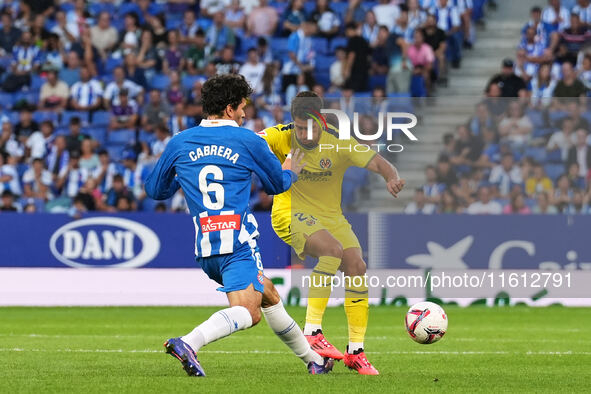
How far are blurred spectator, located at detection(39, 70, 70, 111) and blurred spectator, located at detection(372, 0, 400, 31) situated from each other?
6.04 meters

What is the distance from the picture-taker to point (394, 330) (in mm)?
13969

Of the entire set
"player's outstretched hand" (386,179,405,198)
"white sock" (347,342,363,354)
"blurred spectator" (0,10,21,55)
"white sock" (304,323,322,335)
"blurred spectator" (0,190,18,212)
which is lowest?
"blurred spectator" (0,190,18,212)

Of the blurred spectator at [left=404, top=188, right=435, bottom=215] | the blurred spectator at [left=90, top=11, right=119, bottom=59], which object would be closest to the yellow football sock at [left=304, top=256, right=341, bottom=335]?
the blurred spectator at [left=404, top=188, right=435, bottom=215]

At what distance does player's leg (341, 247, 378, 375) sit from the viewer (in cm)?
920

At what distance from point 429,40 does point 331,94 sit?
7.39 feet

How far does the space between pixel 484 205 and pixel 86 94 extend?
851 cm

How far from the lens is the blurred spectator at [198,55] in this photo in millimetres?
22578

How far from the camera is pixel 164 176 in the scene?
817 cm

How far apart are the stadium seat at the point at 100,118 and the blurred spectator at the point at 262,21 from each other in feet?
10.7

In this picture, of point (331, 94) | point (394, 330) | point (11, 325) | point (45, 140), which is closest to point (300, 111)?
point (394, 330)

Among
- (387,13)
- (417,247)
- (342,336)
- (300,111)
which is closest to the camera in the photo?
(300,111)

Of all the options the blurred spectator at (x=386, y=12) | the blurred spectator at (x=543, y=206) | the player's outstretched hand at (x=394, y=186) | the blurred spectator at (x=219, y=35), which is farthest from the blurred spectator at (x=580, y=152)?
the player's outstretched hand at (x=394, y=186)

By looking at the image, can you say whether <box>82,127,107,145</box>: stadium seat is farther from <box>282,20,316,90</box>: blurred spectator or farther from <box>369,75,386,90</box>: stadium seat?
A: <box>369,75,386,90</box>: stadium seat

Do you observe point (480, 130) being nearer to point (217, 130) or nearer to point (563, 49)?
point (563, 49)
